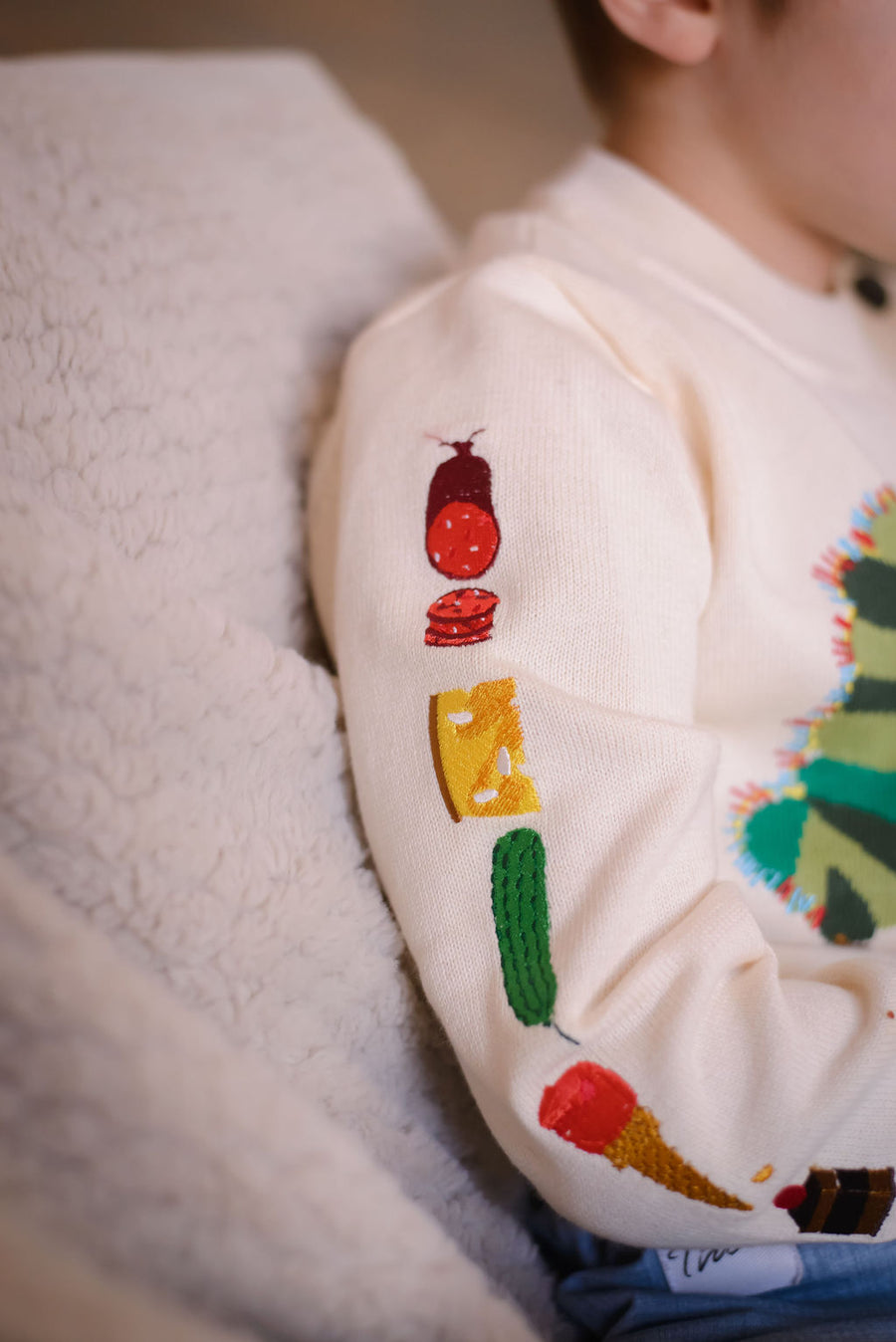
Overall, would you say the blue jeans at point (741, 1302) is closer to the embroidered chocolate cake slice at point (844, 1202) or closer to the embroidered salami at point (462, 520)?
the embroidered chocolate cake slice at point (844, 1202)

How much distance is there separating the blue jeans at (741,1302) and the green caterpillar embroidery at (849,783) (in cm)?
15

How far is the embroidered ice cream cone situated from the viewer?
0.37 m

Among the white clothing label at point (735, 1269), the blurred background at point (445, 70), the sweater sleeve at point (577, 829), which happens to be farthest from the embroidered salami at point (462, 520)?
the blurred background at point (445, 70)

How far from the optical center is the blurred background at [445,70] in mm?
1227

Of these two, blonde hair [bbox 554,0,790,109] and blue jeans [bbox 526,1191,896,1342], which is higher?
blonde hair [bbox 554,0,790,109]

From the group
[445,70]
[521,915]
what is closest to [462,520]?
[521,915]

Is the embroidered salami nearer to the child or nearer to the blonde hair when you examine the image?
the child

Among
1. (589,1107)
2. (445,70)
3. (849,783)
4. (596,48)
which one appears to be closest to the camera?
(589,1107)

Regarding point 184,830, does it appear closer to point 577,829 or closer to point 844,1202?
point 577,829

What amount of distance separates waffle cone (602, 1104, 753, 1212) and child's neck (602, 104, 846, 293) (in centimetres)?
51

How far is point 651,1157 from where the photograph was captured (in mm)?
372

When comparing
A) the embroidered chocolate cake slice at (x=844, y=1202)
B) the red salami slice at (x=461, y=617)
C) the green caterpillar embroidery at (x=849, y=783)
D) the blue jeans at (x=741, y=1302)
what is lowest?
the blue jeans at (x=741, y=1302)

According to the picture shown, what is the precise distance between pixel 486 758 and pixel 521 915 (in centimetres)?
6

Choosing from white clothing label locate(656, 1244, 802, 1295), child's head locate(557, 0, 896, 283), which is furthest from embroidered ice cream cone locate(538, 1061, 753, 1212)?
child's head locate(557, 0, 896, 283)
